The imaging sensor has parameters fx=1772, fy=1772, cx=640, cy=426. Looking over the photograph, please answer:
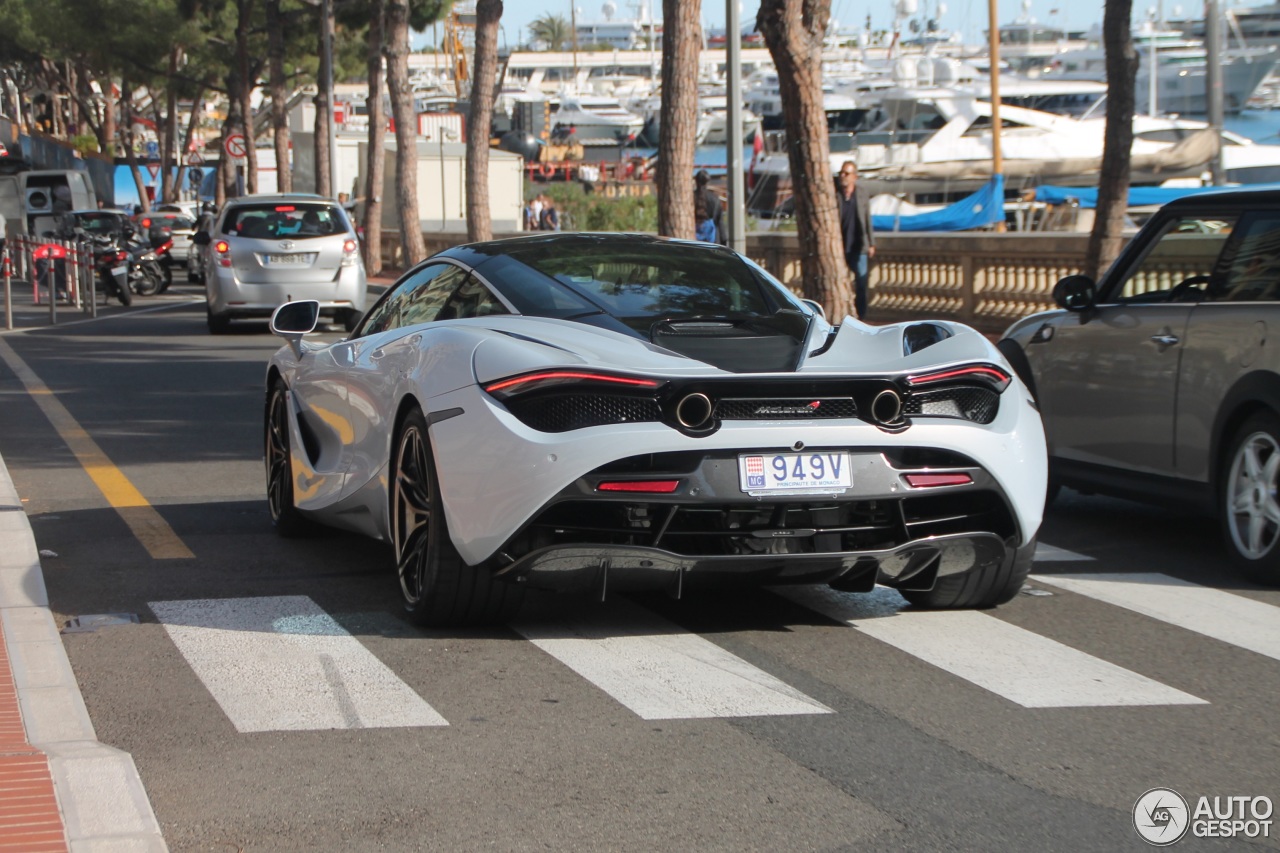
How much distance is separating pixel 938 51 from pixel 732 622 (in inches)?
5166

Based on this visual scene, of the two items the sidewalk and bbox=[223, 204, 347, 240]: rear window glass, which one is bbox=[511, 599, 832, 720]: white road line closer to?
the sidewalk

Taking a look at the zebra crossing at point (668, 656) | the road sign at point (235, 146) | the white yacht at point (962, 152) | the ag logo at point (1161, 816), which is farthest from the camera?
the road sign at point (235, 146)

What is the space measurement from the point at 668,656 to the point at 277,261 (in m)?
17.8

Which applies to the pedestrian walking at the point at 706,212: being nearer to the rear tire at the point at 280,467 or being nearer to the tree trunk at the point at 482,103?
the tree trunk at the point at 482,103

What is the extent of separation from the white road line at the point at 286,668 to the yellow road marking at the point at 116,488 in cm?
132

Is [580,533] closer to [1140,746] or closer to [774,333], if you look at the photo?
[774,333]

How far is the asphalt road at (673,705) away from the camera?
14.2 feet

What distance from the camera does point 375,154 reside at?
40.8 meters

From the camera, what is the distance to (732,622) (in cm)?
650

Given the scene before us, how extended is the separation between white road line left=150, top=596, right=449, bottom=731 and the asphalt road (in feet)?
0.05

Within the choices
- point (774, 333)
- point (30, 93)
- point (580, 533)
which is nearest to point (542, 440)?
point (580, 533)

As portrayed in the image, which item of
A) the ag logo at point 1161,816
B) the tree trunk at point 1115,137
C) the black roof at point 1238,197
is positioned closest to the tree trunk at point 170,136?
the tree trunk at point 1115,137
